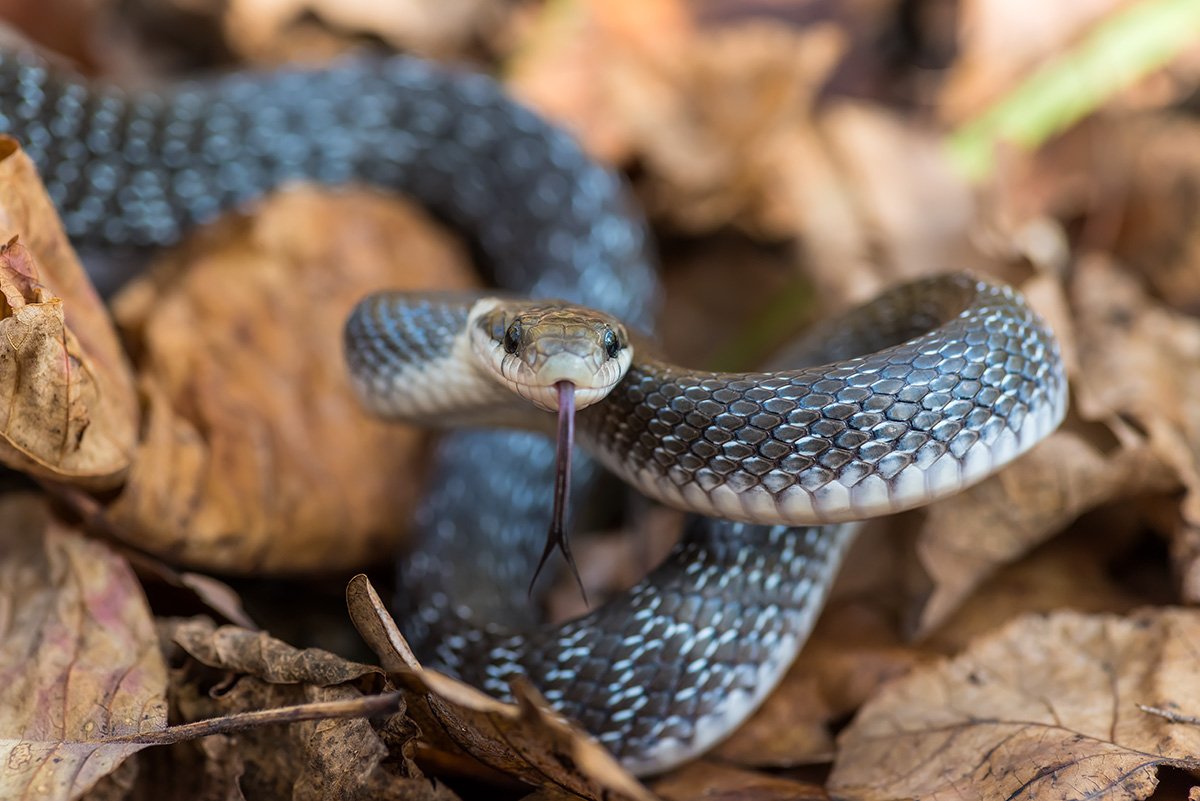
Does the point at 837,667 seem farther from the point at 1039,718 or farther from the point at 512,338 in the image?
the point at 512,338

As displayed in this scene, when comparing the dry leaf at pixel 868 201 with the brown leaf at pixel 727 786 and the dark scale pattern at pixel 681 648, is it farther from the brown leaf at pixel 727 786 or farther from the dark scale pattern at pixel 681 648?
the brown leaf at pixel 727 786

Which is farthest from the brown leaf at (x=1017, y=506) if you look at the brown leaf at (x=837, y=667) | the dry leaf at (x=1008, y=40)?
the dry leaf at (x=1008, y=40)

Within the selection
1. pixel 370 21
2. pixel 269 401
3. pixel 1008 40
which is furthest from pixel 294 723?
pixel 1008 40

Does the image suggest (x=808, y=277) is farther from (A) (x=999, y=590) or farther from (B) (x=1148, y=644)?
(B) (x=1148, y=644)

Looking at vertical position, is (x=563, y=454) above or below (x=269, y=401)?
above

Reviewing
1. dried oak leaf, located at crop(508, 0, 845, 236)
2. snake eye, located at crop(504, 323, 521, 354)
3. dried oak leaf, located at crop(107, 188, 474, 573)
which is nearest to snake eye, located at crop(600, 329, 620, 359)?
snake eye, located at crop(504, 323, 521, 354)

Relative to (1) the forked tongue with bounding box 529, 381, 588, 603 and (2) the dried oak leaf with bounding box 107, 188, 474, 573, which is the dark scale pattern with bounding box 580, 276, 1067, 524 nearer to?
(1) the forked tongue with bounding box 529, 381, 588, 603
